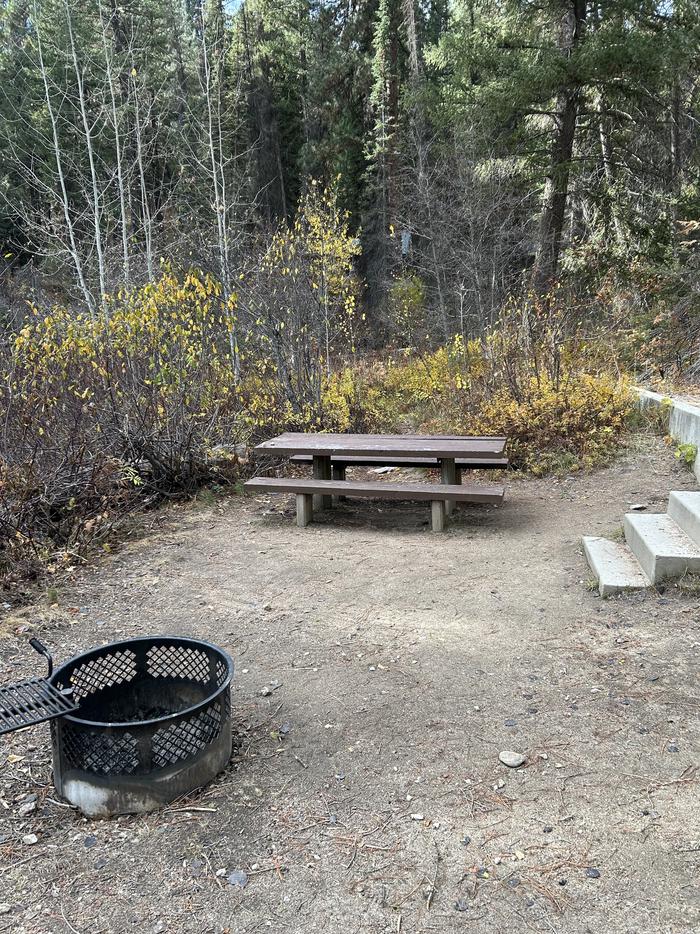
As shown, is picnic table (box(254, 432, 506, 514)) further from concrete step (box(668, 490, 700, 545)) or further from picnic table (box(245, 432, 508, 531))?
concrete step (box(668, 490, 700, 545))

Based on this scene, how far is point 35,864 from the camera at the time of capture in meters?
1.97

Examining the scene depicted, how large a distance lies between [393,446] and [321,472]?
0.86m

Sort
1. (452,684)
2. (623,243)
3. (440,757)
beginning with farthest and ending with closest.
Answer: (623,243), (452,684), (440,757)

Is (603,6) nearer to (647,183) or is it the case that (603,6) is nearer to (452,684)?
(647,183)

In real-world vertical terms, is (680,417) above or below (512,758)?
above

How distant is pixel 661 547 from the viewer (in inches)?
146

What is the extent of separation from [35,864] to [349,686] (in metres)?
1.39

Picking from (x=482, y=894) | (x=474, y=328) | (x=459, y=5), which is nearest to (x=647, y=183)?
(x=474, y=328)

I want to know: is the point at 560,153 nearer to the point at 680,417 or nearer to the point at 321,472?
the point at 680,417

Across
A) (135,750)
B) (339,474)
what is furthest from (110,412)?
(135,750)

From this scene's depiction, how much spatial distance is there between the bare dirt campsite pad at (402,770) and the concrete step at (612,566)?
0.33 feet

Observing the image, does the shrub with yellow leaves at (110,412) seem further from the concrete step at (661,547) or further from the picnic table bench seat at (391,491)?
the concrete step at (661,547)

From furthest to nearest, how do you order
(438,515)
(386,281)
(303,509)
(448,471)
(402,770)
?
(386,281), (303,509), (448,471), (438,515), (402,770)

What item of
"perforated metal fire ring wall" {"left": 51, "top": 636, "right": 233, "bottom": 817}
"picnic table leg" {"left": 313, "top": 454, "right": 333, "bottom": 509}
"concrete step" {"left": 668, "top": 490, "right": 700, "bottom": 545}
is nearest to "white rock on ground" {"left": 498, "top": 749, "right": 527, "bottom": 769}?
"perforated metal fire ring wall" {"left": 51, "top": 636, "right": 233, "bottom": 817}
